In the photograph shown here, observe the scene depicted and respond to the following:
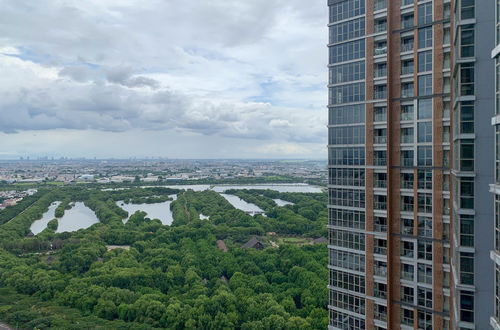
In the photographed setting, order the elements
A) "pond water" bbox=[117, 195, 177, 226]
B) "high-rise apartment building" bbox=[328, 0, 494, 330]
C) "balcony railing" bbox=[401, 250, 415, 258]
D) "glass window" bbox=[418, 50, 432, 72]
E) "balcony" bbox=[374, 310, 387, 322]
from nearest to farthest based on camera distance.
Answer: "high-rise apartment building" bbox=[328, 0, 494, 330], "glass window" bbox=[418, 50, 432, 72], "balcony railing" bbox=[401, 250, 415, 258], "balcony" bbox=[374, 310, 387, 322], "pond water" bbox=[117, 195, 177, 226]

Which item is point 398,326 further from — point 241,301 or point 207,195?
point 207,195

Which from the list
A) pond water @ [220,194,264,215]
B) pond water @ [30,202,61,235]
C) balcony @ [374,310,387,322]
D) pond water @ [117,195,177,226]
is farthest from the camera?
pond water @ [220,194,264,215]

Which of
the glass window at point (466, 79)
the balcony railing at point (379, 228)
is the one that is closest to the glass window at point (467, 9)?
the glass window at point (466, 79)

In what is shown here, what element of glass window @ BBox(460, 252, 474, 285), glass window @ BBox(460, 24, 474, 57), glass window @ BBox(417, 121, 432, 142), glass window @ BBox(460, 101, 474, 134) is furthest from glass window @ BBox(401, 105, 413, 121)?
glass window @ BBox(460, 252, 474, 285)

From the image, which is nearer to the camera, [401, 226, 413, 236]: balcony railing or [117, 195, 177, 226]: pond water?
[401, 226, 413, 236]: balcony railing

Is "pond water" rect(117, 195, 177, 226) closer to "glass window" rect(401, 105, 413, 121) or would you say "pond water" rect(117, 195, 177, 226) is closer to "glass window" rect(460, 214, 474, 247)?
"glass window" rect(401, 105, 413, 121)

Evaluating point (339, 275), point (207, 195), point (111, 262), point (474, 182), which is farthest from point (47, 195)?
point (474, 182)
